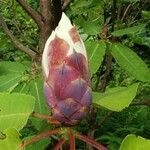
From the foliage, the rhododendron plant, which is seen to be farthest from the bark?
the rhododendron plant

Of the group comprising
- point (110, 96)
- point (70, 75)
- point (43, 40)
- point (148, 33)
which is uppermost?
point (70, 75)

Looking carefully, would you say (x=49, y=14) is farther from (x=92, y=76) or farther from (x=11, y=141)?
(x=11, y=141)

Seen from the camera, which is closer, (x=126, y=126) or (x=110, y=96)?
(x=110, y=96)

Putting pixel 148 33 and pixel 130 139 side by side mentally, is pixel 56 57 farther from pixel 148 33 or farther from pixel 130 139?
pixel 148 33

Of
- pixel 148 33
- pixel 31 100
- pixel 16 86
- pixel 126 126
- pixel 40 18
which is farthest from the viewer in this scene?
pixel 148 33

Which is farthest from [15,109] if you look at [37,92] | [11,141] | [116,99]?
[37,92]

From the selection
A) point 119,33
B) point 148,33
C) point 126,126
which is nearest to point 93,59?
point 119,33

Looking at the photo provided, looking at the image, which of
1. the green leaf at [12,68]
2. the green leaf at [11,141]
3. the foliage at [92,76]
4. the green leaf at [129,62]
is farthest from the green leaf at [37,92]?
the green leaf at [11,141]

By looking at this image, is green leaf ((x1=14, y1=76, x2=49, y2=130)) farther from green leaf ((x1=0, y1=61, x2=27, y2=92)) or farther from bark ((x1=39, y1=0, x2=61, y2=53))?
bark ((x1=39, y1=0, x2=61, y2=53))
